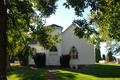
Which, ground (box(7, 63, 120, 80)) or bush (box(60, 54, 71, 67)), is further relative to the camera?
bush (box(60, 54, 71, 67))

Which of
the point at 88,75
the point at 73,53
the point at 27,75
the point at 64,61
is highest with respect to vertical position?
the point at 73,53

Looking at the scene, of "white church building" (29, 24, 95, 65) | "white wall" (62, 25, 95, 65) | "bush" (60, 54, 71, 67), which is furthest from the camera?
"white wall" (62, 25, 95, 65)

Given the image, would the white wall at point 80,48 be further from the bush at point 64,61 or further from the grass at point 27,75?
the grass at point 27,75

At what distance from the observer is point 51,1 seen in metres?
7.62

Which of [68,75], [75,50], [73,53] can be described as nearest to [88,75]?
[68,75]

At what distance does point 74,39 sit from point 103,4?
12934 mm

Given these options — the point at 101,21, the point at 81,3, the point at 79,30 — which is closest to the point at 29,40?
the point at 79,30

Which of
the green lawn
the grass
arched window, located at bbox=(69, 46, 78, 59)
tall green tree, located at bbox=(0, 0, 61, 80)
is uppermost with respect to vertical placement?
tall green tree, located at bbox=(0, 0, 61, 80)

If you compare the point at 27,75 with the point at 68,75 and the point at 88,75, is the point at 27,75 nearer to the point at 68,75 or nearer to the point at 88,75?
the point at 68,75

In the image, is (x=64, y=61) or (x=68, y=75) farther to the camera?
(x=64, y=61)

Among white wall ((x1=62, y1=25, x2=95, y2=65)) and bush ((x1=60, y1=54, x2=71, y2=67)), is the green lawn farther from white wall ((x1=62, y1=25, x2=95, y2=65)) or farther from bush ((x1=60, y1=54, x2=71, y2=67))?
white wall ((x1=62, y1=25, x2=95, y2=65))

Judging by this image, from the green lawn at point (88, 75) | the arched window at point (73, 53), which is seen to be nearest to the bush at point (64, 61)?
the arched window at point (73, 53)

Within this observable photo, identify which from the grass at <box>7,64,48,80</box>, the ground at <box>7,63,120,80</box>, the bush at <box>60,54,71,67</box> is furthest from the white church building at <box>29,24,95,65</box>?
the grass at <box>7,64,48,80</box>

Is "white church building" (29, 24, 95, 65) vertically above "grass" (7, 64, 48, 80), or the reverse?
"white church building" (29, 24, 95, 65)
